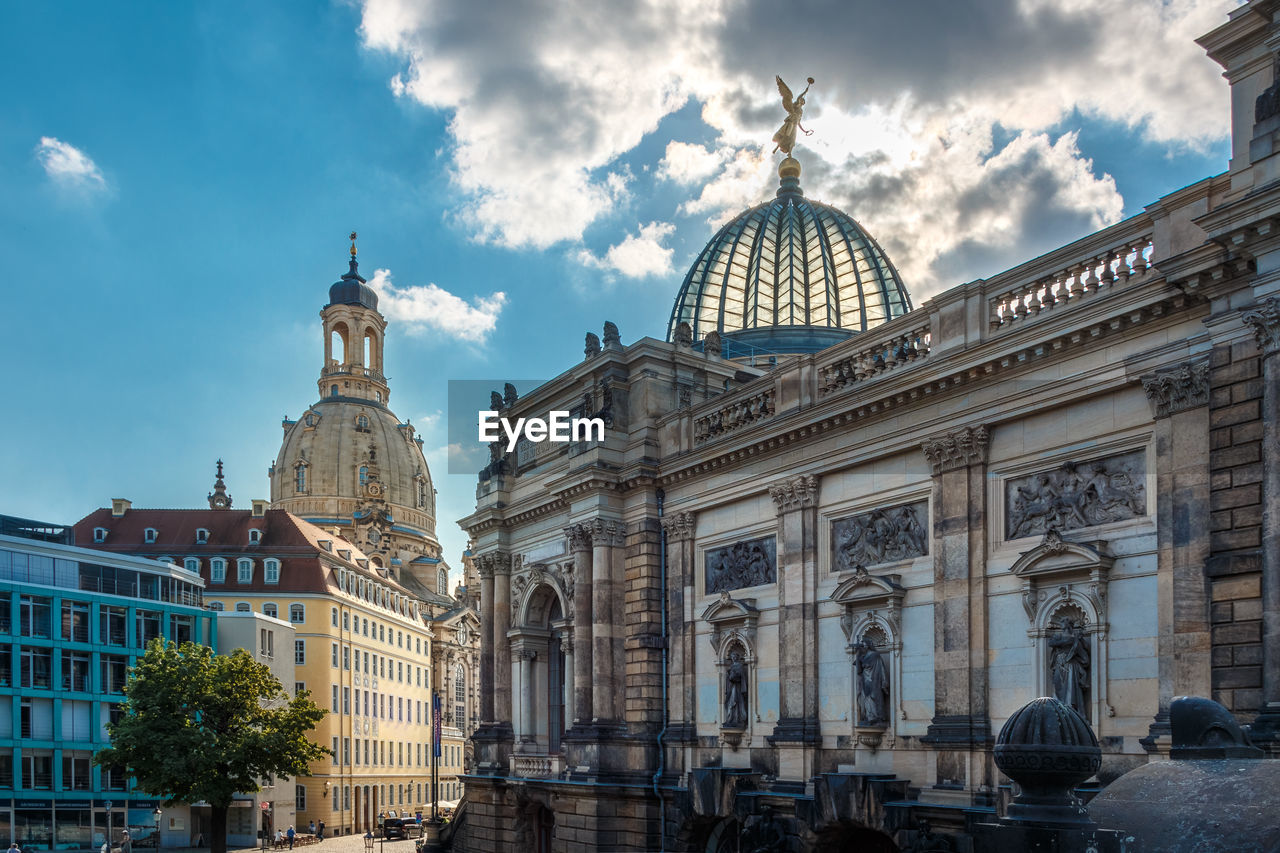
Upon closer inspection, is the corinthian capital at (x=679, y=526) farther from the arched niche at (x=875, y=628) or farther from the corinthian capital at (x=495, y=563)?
the corinthian capital at (x=495, y=563)

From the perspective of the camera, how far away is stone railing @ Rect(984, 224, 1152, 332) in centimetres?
2214

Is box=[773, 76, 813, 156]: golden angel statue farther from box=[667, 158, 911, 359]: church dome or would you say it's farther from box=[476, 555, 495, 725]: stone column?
box=[476, 555, 495, 725]: stone column

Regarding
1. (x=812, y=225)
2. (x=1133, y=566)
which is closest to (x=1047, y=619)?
(x=1133, y=566)

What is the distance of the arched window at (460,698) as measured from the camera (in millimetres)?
127250

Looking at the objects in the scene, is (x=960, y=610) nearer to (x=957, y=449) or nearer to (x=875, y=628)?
(x=875, y=628)

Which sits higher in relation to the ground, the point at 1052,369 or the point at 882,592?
the point at 1052,369

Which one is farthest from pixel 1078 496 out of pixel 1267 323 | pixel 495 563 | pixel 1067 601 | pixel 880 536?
pixel 495 563

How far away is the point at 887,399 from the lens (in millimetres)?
27109

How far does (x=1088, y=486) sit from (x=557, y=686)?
22.1 m

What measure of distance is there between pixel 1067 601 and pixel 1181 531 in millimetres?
2993

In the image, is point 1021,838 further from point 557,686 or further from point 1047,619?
point 557,686

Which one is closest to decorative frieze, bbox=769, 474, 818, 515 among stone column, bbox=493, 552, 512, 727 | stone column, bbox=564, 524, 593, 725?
stone column, bbox=564, 524, 593, 725

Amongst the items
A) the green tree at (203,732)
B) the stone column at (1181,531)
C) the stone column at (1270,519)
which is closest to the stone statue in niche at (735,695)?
the stone column at (1181,531)

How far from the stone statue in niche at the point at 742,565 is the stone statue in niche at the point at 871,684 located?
3873mm
